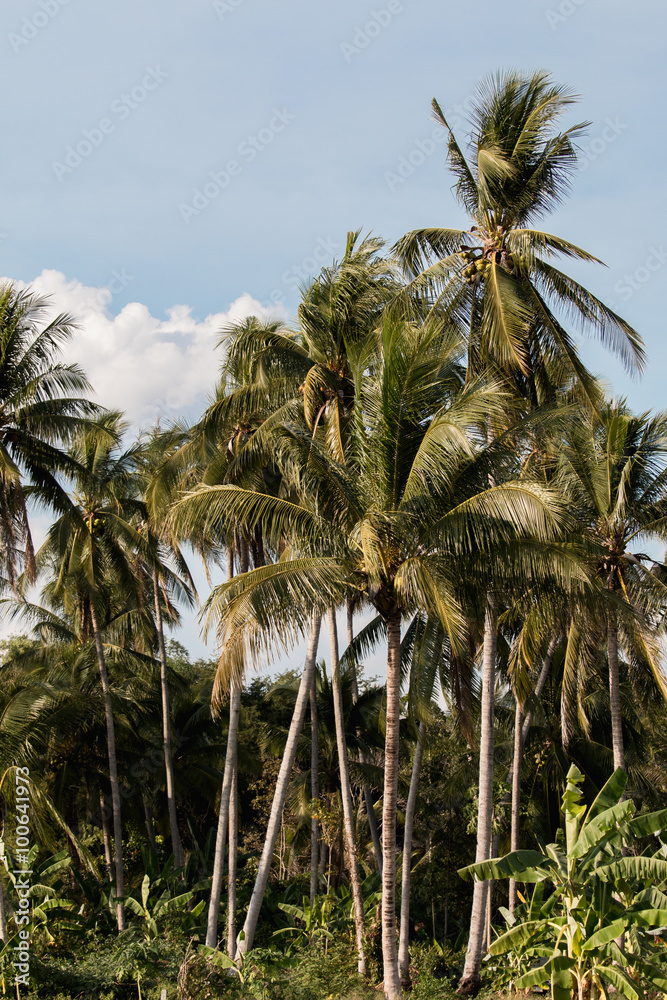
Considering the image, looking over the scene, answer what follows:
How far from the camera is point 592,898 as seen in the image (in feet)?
35.5

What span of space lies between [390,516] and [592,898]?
5.57 meters

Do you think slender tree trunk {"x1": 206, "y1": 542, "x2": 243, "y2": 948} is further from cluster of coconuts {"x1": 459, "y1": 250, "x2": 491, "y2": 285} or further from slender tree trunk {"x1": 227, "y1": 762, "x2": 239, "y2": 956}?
cluster of coconuts {"x1": 459, "y1": 250, "x2": 491, "y2": 285}

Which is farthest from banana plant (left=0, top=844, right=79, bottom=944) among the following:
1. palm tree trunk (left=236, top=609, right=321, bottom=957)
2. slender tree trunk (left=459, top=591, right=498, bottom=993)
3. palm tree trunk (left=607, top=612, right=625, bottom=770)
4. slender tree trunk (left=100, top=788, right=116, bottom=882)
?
palm tree trunk (left=607, top=612, right=625, bottom=770)

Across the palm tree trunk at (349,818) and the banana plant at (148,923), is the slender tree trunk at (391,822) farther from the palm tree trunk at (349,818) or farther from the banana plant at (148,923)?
the banana plant at (148,923)

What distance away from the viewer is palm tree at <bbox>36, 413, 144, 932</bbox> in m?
19.5

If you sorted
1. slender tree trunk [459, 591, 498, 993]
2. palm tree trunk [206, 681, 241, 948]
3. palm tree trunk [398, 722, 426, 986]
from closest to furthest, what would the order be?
slender tree trunk [459, 591, 498, 993] → palm tree trunk [398, 722, 426, 986] → palm tree trunk [206, 681, 241, 948]

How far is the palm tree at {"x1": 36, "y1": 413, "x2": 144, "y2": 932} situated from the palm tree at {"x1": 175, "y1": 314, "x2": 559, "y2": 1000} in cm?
866

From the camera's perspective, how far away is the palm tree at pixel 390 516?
10.3 metres

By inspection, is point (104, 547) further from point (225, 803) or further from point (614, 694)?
point (614, 694)

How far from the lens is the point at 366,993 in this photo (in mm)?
14406

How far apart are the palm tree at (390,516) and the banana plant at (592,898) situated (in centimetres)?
182

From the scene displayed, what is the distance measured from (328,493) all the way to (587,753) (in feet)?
42.6

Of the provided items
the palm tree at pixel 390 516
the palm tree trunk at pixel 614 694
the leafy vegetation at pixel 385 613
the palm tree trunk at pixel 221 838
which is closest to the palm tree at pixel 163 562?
the leafy vegetation at pixel 385 613

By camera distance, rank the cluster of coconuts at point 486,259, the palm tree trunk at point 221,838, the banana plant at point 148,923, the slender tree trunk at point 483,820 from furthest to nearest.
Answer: the palm tree trunk at point 221,838
the banana plant at point 148,923
the cluster of coconuts at point 486,259
the slender tree trunk at point 483,820
